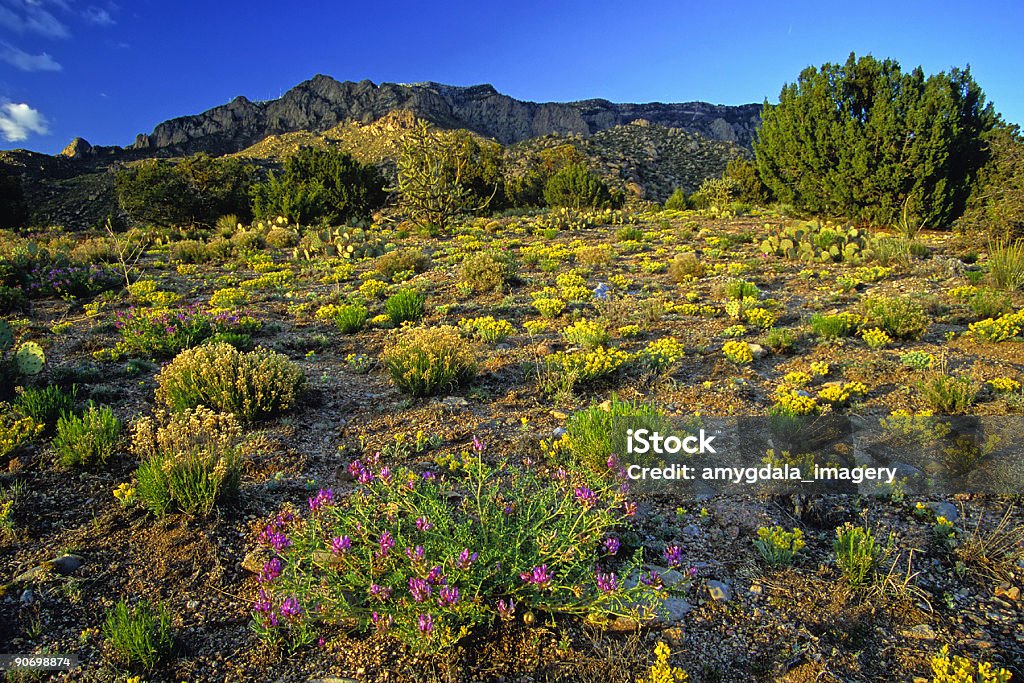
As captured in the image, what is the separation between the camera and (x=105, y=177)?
5250 cm

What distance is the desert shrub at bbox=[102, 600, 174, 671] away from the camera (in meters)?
2.61

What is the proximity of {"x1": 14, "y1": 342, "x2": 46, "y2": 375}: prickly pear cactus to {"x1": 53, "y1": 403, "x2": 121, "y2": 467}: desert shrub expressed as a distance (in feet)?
6.67

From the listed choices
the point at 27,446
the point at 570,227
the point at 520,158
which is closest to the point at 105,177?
the point at 520,158

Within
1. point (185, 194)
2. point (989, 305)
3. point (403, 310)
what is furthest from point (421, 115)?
point (989, 305)

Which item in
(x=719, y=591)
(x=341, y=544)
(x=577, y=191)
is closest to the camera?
(x=341, y=544)

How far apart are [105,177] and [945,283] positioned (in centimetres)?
6781

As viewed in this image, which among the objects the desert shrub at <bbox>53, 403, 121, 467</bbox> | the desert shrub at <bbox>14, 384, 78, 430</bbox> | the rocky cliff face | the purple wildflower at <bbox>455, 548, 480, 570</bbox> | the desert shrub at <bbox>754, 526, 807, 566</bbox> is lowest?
the desert shrub at <bbox>754, 526, 807, 566</bbox>

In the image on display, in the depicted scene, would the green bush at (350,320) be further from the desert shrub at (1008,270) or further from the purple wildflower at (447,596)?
the desert shrub at (1008,270)

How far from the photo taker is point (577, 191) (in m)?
26.2

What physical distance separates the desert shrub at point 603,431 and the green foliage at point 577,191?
2278 cm

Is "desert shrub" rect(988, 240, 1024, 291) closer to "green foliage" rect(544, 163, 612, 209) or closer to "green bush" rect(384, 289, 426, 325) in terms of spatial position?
"green bush" rect(384, 289, 426, 325)

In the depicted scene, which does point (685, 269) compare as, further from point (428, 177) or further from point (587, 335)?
point (428, 177)

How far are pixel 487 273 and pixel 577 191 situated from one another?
→ 54.9 feet

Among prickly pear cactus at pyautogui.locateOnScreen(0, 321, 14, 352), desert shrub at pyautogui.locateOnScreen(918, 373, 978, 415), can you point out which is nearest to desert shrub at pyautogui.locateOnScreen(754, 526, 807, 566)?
desert shrub at pyautogui.locateOnScreen(918, 373, 978, 415)
